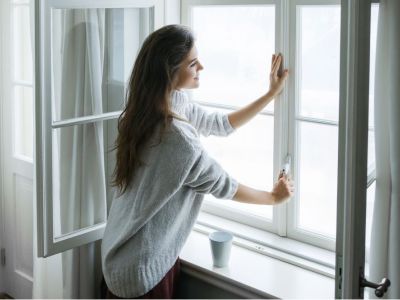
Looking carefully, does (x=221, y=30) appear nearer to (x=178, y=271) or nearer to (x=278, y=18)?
(x=278, y=18)

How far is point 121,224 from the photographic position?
7.47 feet

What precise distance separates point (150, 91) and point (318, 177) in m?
0.72

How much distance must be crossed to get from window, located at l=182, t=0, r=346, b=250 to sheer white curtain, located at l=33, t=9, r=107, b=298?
52cm

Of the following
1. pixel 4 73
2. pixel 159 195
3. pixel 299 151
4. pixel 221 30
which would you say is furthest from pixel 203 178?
pixel 4 73

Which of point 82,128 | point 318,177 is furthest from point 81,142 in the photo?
point 318,177

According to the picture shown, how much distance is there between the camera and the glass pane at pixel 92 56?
7.83 ft

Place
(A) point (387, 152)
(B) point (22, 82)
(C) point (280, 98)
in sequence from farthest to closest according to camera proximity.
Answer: (B) point (22, 82), (C) point (280, 98), (A) point (387, 152)

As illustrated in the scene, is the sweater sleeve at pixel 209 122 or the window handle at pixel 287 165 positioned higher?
the sweater sleeve at pixel 209 122

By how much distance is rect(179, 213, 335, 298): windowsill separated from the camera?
226 cm

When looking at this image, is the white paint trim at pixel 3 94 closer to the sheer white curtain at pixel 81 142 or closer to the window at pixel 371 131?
the sheer white curtain at pixel 81 142

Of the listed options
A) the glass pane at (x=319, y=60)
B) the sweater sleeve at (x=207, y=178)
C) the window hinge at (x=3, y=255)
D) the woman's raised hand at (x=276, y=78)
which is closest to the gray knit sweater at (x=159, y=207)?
the sweater sleeve at (x=207, y=178)

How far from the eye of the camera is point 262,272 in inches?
94.3

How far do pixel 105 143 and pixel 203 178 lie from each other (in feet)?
1.83

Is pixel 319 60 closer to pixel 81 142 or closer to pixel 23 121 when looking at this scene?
pixel 81 142
